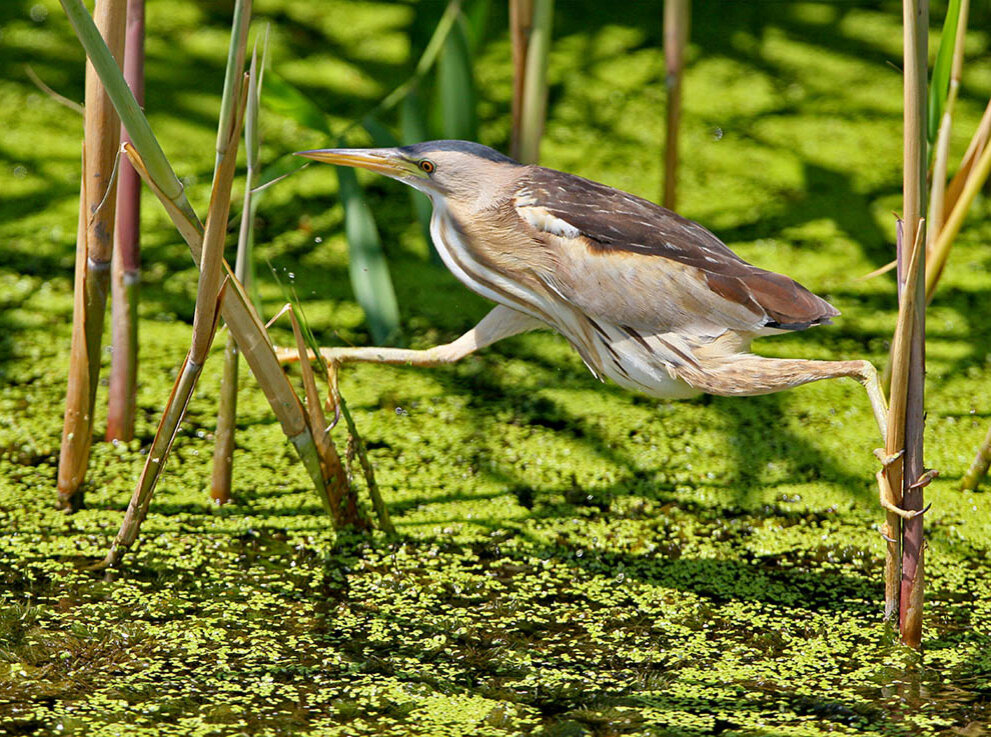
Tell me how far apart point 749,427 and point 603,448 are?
27 centimetres

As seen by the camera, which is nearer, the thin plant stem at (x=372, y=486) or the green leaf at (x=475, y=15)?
the thin plant stem at (x=372, y=486)

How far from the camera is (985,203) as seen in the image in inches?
112

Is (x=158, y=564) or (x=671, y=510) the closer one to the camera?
(x=158, y=564)

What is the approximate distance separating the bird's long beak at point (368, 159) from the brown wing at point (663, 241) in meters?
0.15

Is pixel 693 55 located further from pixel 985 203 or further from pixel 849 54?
pixel 985 203

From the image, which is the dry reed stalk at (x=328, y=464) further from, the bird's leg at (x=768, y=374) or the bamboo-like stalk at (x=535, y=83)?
the bamboo-like stalk at (x=535, y=83)

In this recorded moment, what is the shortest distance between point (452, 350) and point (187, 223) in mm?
390

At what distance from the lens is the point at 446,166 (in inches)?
61.3

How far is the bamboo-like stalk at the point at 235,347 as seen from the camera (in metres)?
1.52

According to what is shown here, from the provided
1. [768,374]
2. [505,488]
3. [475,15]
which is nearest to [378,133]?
[475,15]

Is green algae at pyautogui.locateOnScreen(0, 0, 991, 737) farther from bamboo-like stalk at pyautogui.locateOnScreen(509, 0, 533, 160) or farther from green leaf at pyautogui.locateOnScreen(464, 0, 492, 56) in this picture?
green leaf at pyautogui.locateOnScreen(464, 0, 492, 56)

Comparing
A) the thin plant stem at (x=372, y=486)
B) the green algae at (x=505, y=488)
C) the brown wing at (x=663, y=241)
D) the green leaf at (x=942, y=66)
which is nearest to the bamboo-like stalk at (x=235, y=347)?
the green algae at (x=505, y=488)

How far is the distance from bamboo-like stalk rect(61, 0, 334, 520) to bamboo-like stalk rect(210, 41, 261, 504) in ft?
0.21

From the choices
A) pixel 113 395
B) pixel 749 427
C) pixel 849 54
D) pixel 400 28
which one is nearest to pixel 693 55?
pixel 849 54
